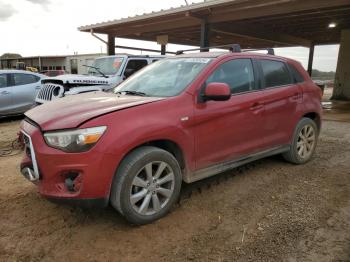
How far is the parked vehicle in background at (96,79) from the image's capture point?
296 inches

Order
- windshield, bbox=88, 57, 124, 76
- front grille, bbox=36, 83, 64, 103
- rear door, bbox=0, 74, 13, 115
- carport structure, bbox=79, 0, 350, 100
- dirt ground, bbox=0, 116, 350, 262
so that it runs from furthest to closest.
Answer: carport structure, bbox=79, 0, 350, 100 → rear door, bbox=0, 74, 13, 115 → windshield, bbox=88, 57, 124, 76 → front grille, bbox=36, 83, 64, 103 → dirt ground, bbox=0, 116, 350, 262

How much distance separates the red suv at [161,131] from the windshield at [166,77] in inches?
0.7

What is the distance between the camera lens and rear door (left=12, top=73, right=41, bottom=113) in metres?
9.53

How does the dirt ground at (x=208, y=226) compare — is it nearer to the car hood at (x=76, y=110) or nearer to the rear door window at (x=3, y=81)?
the car hood at (x=76, y=110)

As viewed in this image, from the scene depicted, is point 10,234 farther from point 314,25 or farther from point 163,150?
point 314,25

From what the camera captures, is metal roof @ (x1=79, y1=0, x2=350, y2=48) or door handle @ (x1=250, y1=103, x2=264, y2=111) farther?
metal roof @ (x1=79, y1=0, x2=350, y2=48)

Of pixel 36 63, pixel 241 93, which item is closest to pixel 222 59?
pixel 241 93

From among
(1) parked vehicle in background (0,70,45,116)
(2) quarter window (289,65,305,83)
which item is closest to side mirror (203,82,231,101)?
(2) quarter window (289,65,305,83)

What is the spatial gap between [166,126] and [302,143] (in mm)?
2806

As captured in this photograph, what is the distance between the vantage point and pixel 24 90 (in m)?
9.69

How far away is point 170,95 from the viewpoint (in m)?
3.50

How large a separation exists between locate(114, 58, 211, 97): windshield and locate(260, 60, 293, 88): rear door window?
999 millimetres

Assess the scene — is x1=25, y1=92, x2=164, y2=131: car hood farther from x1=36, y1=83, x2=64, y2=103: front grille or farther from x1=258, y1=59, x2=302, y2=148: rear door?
x1=36, y1=83, x2=64, y2=103: front grille

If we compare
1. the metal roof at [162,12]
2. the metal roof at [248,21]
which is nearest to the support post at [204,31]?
the metal roof at [248,21]
